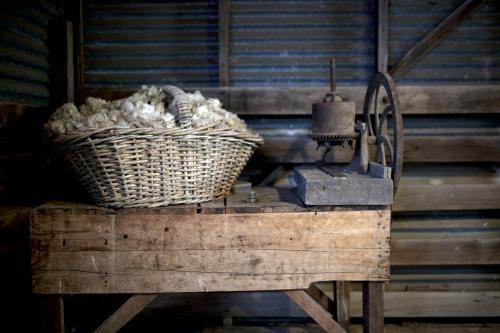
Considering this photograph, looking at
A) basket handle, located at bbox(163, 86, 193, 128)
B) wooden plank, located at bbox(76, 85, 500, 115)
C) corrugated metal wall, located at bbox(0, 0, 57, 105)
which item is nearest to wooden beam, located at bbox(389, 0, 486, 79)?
wooden plank, located at bbox(76, 85, 500, 115)

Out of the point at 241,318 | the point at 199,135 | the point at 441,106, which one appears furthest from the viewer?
the point at 241,318

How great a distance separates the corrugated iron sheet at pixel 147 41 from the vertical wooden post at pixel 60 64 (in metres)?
0.15

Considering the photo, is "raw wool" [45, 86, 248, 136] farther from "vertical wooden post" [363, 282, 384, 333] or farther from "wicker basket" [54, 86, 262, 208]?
"vertical wooden post" [363, 282, 384, 333]

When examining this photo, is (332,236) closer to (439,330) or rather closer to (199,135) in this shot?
(199,135)

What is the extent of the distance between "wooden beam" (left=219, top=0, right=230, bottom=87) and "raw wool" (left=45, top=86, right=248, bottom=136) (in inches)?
30.0

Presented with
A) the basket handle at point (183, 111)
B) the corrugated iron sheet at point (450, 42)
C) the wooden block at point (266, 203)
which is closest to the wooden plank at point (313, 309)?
the wooden block at point (266, 203)

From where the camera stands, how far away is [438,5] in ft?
9.45

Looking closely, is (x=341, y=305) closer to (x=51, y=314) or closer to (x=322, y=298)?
(x=322, y=298)

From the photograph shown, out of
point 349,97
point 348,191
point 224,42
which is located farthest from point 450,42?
point 348,191

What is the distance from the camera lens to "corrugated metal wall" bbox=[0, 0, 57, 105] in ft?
7.65

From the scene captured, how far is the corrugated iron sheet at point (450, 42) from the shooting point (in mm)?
2861

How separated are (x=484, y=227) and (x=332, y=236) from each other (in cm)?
166

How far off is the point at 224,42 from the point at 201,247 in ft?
5.17

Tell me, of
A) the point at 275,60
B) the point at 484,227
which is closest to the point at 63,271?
the point at 275,60
